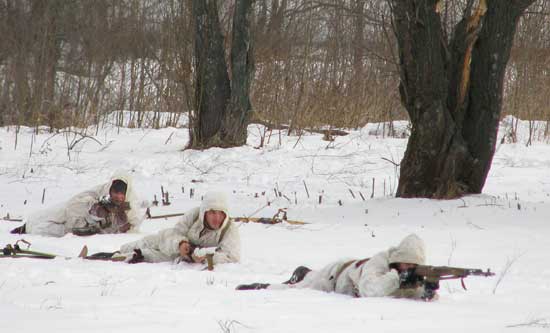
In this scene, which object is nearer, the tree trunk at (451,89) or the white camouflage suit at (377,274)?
the white camouflage suit at (377,274)

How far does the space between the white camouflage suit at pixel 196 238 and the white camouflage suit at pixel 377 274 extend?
1.80 metres

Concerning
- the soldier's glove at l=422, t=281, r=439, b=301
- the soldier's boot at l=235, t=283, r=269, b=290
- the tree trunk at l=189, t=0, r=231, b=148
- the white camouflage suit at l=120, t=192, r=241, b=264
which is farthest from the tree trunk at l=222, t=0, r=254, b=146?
the soldier's glove at l=422, t=281, r=439, b=301

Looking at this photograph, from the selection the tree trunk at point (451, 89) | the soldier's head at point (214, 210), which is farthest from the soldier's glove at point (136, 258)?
the tree trunk at point (451, 89)

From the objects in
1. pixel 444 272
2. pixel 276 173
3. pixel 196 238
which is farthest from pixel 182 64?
pixel 444 272

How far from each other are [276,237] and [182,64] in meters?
6.71

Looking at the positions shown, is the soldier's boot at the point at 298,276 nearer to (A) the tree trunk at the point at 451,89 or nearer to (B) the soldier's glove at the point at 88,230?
(B) the soldier's glove at the point at 88,230

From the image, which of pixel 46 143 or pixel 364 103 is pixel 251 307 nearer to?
pixel 46 143

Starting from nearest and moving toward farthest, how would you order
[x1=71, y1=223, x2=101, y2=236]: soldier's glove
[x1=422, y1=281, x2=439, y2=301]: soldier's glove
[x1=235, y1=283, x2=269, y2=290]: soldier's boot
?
[x1=422, y1=281, x2=439, y2=301]: soldier's glove
[x1=235, y1=283, x2=269, y2=290]: soldier's boot
[x1=71, y1=223, x2=101, y2=236]: soldier's glove

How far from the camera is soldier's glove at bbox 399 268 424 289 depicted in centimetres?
530

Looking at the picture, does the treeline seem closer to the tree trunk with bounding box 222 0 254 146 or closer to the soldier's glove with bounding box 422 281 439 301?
the tree trunk with bounding box 222 0 254 146

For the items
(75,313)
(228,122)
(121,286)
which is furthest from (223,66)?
(75,313)

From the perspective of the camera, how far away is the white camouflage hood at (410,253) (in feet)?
17.8

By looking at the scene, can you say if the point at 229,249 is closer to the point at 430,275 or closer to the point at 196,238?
the point at 196,238

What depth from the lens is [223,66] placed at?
→ 15141 mm
